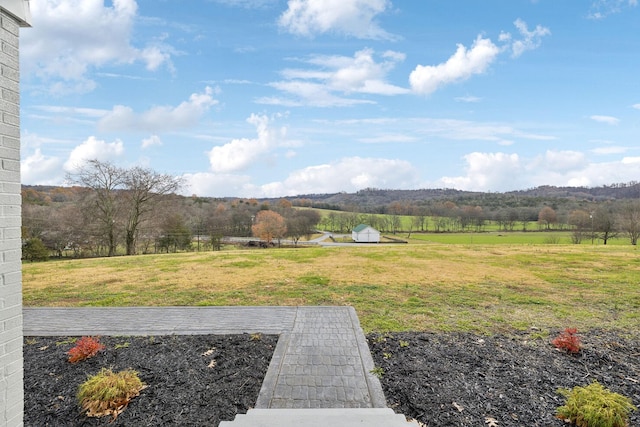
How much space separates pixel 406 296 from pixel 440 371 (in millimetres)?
3398

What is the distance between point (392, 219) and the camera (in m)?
45.1

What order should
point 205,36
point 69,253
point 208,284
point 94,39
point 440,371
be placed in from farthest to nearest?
point 69,253 < point 205,36 < point 208,284 < point 94,39 < point 440,371

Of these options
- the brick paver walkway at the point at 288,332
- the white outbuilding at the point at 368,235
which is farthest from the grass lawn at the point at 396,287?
the white outbuilding at the point at 368,235

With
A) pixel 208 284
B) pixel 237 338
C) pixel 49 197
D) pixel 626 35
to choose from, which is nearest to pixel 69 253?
pixel 49 197

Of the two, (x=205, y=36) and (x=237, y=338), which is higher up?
(x=205, y=36)

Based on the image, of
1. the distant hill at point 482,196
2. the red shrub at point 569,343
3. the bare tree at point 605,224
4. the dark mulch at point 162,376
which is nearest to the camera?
the dark mulch at point 162,376

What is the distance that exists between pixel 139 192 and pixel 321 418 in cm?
2086

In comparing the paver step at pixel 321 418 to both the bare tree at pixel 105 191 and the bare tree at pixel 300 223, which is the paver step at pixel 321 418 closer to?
the bare tree at pixel 105 191

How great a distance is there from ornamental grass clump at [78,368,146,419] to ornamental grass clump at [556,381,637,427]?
12.4 feet

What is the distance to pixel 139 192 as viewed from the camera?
1992 cm

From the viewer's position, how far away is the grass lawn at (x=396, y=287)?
5.48 metres

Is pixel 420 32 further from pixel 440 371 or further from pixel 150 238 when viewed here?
pixel 150 238

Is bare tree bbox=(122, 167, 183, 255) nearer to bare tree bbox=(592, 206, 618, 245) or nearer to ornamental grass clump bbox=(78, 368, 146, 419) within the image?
ornamental grass clump bbox=(78, 368, 146, 419)

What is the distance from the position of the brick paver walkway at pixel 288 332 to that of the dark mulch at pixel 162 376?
241 mm
